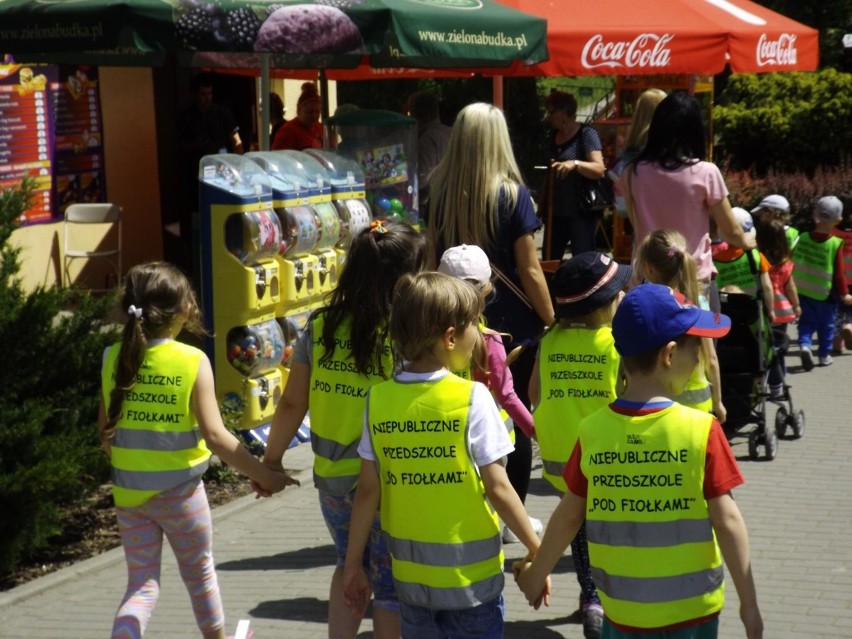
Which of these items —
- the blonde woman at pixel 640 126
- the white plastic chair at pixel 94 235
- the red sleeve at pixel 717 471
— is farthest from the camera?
the white plastic chair at pixel 94 235

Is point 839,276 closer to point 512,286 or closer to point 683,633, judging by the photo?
point 512,286

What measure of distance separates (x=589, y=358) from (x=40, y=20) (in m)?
4.54

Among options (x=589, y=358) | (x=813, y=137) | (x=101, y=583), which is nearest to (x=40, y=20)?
(x=101, y=583)

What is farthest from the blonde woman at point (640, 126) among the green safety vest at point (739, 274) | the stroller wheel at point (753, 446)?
the stroller wheel at point (753, 446)

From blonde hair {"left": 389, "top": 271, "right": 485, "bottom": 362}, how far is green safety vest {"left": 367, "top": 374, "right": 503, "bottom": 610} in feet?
0.39

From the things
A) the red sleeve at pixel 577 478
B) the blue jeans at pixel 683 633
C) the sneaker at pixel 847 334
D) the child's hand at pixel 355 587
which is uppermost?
the red sleeve at pixel 577 478

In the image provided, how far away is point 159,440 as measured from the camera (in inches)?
176

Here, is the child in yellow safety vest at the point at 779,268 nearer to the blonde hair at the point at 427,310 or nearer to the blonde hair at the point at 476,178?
the blonde hair at the point at 476,178

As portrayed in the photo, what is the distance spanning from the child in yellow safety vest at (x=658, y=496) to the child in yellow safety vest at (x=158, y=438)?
1.46 m

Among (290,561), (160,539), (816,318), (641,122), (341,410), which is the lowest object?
(816,318)

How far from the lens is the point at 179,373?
14.7 feet

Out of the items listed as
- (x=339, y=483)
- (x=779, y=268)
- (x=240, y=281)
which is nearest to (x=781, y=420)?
(x=779, y=268)

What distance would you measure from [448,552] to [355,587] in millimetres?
368

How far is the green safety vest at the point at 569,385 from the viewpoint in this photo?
4.82 meters
